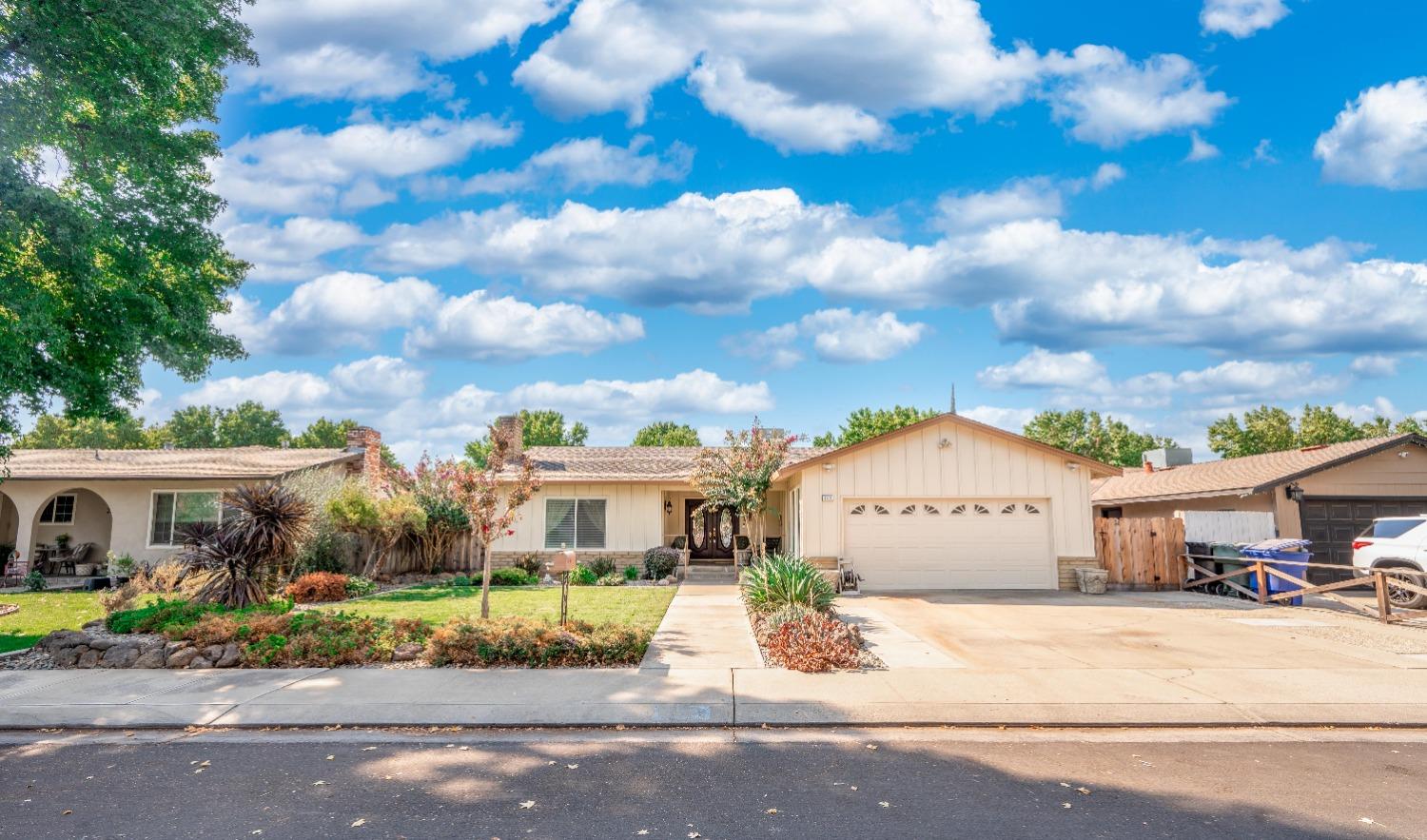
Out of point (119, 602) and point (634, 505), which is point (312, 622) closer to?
point (119, 602)

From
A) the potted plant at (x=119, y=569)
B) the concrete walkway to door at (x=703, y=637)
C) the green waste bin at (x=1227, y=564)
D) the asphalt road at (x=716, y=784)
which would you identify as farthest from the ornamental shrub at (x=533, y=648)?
the potted plant at (x=119, y=569)

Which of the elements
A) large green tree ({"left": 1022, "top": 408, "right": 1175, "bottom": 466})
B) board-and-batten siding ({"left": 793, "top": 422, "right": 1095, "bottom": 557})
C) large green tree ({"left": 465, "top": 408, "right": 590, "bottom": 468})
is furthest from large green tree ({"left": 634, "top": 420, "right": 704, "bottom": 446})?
board-and-batten siding ({"left": 793, "top": 422, "right": 1095, "bottom": 557})

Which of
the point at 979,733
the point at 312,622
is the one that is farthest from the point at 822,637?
the point at 312,622

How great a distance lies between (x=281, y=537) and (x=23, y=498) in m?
13.4

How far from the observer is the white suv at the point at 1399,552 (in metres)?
14.3

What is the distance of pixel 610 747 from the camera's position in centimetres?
643

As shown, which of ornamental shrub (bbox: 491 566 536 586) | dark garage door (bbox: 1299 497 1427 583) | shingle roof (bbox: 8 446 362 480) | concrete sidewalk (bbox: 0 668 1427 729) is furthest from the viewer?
shingle roof (bbox: 8 446 362 480)

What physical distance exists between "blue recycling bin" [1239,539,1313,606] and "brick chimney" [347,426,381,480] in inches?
884

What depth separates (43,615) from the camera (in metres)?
14.2

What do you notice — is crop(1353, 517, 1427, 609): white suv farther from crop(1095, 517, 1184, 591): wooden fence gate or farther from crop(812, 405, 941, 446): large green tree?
crop(812, 405, 941, 446): large green tree

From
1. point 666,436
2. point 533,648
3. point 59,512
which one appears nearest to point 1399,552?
point 533,648

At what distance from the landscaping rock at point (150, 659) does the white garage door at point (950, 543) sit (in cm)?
1289

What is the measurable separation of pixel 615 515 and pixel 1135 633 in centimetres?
1405

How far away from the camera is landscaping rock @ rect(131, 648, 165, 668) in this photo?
373 inches
